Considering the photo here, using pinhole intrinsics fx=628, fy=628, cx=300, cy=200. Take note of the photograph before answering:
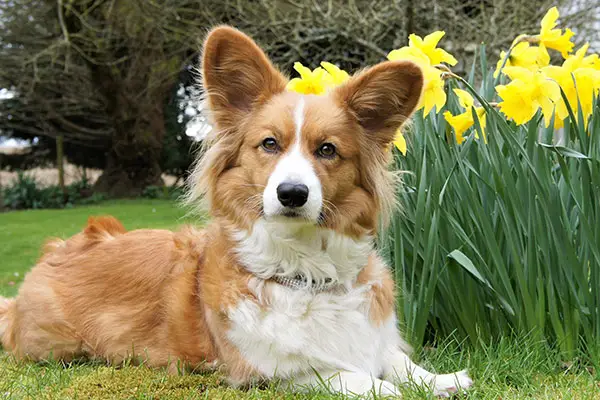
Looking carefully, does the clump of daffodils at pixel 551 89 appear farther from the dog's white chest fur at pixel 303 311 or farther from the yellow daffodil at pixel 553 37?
the dog's white chest fur at pixel 303 311

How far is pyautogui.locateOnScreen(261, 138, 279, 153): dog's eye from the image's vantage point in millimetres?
2627

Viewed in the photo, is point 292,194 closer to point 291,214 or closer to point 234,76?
point 291,214

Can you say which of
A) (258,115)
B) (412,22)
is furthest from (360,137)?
(412,22)

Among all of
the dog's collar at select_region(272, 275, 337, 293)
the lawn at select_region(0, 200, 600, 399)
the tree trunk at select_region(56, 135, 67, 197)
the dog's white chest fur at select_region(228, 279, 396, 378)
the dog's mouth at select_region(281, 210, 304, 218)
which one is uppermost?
the dog's mouth at select_region(281, 210, 304, 218)

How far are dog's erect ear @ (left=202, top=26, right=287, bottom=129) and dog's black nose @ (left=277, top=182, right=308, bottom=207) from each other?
0.58 metres

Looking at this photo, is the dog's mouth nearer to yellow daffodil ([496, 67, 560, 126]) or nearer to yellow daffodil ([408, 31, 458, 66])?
yellow daffodil ([496, 67, 560, 126])

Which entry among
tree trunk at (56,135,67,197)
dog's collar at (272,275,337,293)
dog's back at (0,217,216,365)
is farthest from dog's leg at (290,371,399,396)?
tree trunk at (56,135,67,197)

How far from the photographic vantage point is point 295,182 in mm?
2379

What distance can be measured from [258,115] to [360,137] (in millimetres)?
465

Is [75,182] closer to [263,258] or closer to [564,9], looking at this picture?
[564,9]

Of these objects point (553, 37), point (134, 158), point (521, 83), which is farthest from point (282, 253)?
point (134, 158)

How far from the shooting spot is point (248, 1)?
11641 mm

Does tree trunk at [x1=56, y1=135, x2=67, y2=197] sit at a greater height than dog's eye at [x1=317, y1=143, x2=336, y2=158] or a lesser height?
lesser

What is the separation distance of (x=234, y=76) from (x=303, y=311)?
1074 mm
